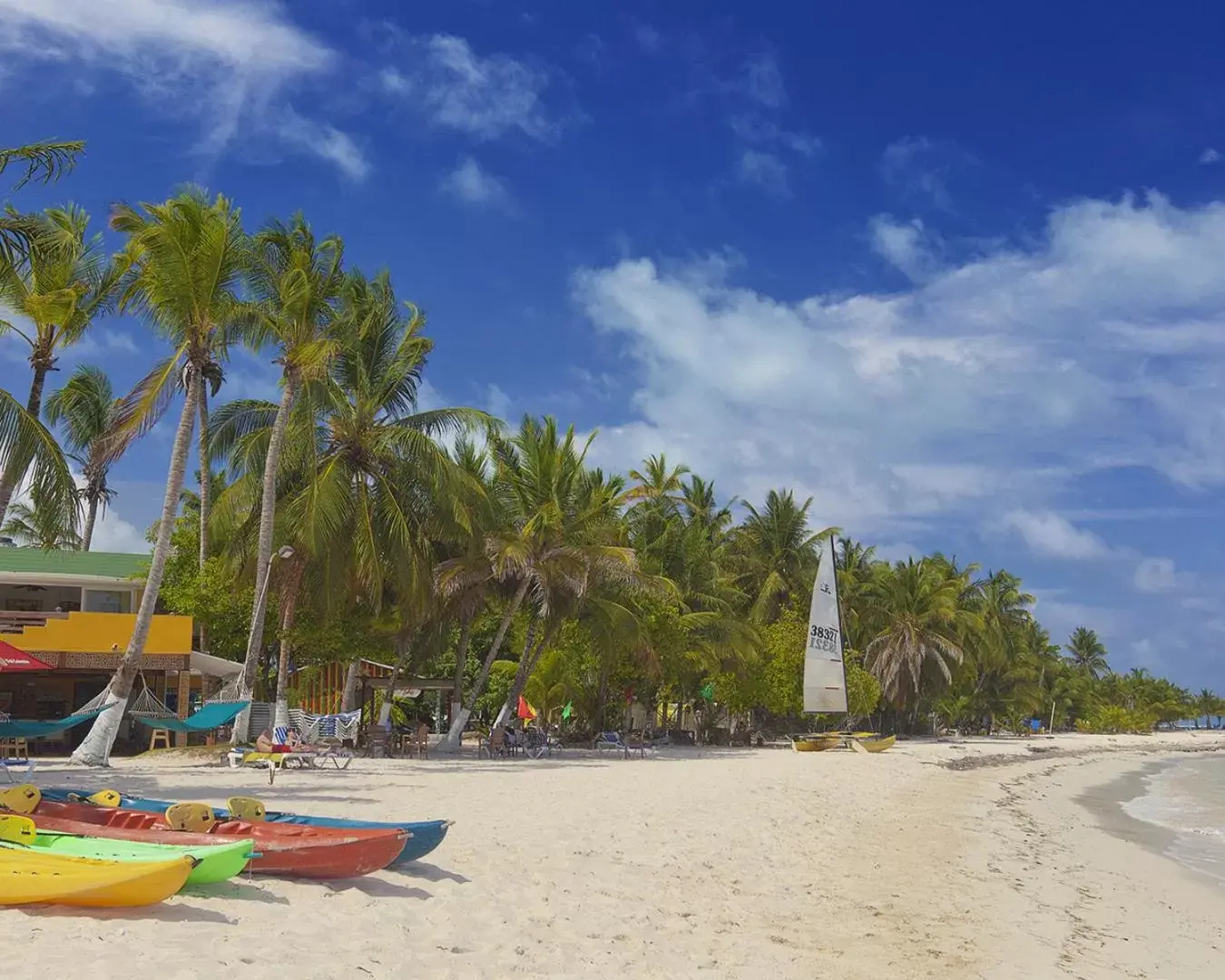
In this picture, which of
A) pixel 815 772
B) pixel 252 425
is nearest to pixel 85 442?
pixel 252 425

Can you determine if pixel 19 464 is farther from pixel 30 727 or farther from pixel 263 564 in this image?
pixel 263 564

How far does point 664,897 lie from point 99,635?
19221 millimetres

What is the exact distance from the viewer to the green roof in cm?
2938

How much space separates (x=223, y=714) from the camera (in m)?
18.9

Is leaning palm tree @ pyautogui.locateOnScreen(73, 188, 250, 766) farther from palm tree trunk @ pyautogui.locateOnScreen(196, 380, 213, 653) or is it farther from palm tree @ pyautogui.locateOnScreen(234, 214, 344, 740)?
palm tree trunk @ pyautogui.locateOnScreen(196, 380, 213, 653)

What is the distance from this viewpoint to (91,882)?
229 inches

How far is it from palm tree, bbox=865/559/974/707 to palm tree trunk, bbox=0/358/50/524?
133 feet

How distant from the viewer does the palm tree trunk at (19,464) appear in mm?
13125

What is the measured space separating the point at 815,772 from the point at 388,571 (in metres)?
10.2

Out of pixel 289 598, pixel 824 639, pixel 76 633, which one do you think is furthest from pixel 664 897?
pixel 824 639

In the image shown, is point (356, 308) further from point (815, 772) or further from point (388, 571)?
point (815, 772)

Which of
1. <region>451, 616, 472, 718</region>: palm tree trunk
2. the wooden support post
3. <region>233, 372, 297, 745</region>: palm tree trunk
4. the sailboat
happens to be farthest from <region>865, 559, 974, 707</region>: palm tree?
<region>233, 372, 297, 745</region>: palm tree trunk

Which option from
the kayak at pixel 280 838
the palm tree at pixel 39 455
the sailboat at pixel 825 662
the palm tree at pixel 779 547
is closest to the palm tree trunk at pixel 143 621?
the palm tree at pixel 39 455

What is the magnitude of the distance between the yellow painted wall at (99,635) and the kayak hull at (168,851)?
17.9 metres
